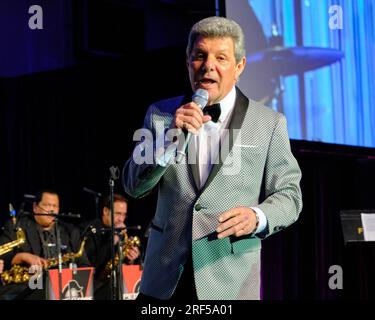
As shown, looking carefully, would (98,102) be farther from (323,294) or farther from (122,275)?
(323,294)

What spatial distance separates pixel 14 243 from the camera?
24.5ft

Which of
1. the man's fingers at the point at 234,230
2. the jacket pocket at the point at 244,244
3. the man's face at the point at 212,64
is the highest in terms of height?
the man's face at the point at 212,64

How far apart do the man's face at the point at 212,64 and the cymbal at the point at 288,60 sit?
138 inches

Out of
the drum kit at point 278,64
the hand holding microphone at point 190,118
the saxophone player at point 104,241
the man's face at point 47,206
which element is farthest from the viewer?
the saxophone player at point 104,241

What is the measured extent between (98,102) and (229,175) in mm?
7211

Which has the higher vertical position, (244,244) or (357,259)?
(244,244)

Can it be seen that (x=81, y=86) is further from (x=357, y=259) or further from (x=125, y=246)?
(x=357, y=259)

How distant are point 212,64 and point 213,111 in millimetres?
153

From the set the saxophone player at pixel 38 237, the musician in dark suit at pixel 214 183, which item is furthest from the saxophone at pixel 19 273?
the musician in dark suit at pixel 214 183

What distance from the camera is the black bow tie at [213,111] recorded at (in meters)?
2.19

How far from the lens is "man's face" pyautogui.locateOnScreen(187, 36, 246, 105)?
6.92 feet

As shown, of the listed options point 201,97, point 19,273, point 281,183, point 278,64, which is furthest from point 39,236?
point 201,97

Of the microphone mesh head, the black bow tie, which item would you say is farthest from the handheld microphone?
the black bow tie

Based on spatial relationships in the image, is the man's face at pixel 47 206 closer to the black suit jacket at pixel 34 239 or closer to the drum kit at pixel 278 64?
the black suit jacket at pixel 34 239
